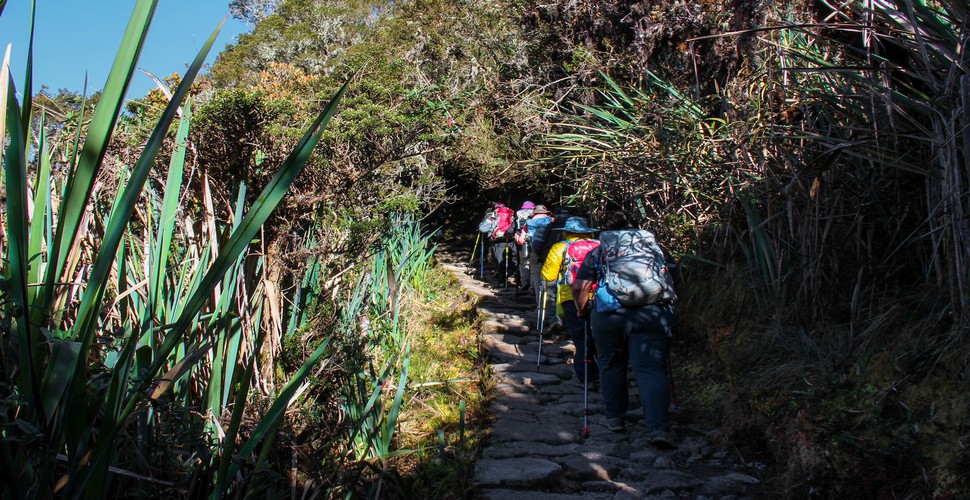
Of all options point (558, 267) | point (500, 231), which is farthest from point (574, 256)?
point (500, 231)

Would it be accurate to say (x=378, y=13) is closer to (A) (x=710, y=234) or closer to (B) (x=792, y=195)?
(A) (x=710, y=234)

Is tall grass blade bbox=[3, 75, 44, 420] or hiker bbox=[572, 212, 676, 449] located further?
hiker bbox=[572, 212, 676, 449]

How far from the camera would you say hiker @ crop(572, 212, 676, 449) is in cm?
551

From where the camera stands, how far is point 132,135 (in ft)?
15.0

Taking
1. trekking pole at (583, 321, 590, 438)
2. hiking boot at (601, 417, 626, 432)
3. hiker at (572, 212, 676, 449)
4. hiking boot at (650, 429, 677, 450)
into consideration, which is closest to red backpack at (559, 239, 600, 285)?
trekking pole at (583, 321, 590, 438)

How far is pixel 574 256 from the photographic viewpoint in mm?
7012

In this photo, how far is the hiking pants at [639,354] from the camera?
18.1 feet

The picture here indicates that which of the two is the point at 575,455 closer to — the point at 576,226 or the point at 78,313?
the point at 576,226

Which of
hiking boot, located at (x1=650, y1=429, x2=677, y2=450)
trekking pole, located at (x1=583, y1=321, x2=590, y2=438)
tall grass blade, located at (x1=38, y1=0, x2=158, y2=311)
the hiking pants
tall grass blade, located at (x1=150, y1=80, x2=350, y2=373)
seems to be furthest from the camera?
trekking pole, located at (x1=583, y1=321, x2=590, y2=438)

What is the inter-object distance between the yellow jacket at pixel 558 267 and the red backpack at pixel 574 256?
11 cm

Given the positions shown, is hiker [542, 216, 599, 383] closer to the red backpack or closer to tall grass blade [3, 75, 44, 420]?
the red backpack

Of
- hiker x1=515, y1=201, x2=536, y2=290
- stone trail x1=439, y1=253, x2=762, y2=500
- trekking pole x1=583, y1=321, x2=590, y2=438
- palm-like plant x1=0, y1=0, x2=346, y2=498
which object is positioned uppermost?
hiker x1=515, y1=201, x2=536, y2=290

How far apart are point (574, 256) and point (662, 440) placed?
210 centimetres

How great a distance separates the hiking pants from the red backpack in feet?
3.80
